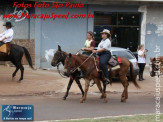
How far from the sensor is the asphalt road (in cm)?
1027

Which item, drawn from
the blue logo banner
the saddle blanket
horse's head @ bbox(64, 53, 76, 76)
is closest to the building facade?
the saddle blanket

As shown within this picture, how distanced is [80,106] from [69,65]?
135cm

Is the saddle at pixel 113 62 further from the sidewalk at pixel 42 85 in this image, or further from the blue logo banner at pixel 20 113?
the blue logo banner at pixel 20 113

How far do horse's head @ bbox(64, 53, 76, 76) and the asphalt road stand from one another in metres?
1.05

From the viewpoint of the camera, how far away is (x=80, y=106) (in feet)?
38.0

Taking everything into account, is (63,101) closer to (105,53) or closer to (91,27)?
(105,53)

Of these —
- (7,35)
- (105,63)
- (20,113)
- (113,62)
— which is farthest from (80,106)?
(7,35)

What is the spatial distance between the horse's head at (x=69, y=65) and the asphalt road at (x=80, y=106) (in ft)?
3.44

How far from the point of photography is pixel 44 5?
21047mm

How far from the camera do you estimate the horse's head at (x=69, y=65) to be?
38.9 ft

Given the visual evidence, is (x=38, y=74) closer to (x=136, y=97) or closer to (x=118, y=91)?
(x=118, y=91)

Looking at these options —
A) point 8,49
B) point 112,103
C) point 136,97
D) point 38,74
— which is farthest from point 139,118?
point 38,74

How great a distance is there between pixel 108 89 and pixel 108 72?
2926mm

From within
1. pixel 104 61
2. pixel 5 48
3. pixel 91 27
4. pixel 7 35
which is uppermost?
pixel 91 27
